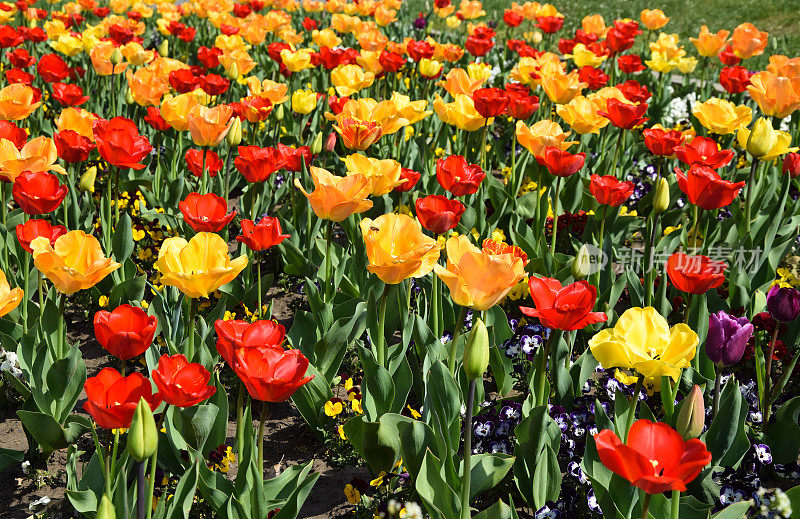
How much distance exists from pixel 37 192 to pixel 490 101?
6.42 ft

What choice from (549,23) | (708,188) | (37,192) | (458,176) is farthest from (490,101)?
(549,23)

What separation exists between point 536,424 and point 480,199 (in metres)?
1.86

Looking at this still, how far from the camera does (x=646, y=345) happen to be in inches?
79.9

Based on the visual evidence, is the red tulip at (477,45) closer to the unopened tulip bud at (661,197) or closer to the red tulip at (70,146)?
the unopened tulip bud at (661,197)

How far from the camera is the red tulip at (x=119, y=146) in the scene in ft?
10.2

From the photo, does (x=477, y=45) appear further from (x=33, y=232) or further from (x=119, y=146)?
(x=33, y=232)

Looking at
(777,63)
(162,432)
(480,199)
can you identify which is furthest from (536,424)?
(777,63)

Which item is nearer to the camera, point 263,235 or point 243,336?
point 243,336

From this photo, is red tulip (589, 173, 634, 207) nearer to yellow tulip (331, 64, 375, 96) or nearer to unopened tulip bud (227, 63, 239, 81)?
yellow tulip (331, 64, 375, 96)

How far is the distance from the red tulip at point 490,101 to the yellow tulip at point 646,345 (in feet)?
5.98

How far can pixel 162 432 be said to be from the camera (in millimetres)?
2357

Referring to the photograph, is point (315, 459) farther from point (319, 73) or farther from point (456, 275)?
point (319, 73)

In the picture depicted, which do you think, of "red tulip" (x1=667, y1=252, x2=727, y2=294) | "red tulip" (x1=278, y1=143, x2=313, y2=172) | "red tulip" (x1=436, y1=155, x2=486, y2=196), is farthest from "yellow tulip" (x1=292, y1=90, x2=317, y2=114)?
"red tulip" (x1=667, y1=252, x2=727, y2=294)

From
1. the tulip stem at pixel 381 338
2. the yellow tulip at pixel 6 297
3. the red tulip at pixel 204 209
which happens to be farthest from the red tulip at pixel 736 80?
the yellow tulip at pixel 6 297
